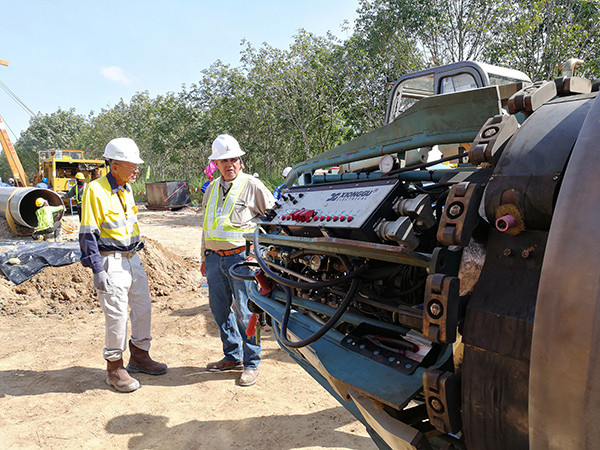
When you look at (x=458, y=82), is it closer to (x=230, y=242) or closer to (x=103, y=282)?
(x=230, y=242)

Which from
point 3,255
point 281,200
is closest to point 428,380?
point 281,200

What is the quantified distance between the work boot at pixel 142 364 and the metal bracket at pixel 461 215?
340cm

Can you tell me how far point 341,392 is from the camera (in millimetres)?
1491

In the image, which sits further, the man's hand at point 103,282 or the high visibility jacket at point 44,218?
the high visibility jacket at point 44,218

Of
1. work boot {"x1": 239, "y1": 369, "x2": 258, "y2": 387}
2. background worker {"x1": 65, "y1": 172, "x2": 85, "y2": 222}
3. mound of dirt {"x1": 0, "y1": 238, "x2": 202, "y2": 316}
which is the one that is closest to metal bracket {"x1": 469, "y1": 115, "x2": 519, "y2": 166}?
work boot {"x1": 239, "y1": 369, "x2": 258, "y2": 387}

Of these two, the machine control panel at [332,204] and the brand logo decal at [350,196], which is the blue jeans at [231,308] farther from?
the brand logo decal at [350,196]

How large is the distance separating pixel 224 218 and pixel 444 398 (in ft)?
8.92

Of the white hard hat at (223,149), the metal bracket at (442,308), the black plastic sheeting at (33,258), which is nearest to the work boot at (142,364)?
the white hard hat at (223,149)

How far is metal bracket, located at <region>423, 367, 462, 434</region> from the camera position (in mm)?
1125

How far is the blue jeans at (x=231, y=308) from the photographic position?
3.54 metres

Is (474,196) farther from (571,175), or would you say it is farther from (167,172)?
(167,172)

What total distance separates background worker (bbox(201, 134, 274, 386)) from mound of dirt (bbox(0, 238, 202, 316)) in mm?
2372

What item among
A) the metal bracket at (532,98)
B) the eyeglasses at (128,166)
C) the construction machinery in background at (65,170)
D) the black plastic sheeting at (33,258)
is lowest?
the black plastic sheeting at (33,258)

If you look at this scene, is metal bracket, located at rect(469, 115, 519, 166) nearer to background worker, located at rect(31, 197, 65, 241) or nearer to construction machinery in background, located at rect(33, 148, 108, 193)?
background worker, located at rect(31, 197, 65, 241)
